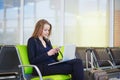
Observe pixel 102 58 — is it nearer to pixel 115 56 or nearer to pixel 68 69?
pixel 115 56

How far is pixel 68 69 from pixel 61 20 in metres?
2.79

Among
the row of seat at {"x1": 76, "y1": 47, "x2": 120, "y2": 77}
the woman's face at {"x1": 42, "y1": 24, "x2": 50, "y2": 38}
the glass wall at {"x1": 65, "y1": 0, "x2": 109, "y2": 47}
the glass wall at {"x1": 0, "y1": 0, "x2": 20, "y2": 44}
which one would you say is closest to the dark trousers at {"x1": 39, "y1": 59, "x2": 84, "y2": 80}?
the woman's face at {"x1": 42, "y1": 24, "x2": 50, "y2": 38}

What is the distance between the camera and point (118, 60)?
5.61 meters

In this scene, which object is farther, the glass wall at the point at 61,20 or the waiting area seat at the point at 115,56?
the waiting area seat at the point at 115,56

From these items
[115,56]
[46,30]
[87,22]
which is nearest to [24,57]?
[46,30]

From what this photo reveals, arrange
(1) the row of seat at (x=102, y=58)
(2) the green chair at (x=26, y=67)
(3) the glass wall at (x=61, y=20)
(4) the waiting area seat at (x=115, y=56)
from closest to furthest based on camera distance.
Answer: (2) the green chair at (x=26, y=67) < (1) the row of seat at (x=102, y=58) < (3) the glass wall at (x=61, y=20) < (4) the waiting area seat at (x=115, y=56)

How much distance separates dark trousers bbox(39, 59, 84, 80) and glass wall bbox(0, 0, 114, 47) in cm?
231

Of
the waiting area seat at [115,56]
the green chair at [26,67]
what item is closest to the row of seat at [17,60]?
the green chair at [26,67]

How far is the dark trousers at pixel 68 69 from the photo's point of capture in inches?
123

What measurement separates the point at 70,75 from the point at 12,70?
910 mm

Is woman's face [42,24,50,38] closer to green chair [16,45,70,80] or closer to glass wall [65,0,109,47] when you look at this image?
green chair [16,45,70,80]

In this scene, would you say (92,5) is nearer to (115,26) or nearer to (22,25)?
(115,26)

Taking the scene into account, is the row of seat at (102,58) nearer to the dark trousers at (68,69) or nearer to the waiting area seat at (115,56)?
the waiting area seat at (115,56)

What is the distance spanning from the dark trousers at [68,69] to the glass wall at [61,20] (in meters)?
2.31
